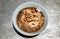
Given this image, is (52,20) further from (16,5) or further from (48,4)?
(16,5)

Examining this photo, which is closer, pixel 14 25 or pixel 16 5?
pixel 14 25

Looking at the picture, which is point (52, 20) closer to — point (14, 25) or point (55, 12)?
point (55, 12)

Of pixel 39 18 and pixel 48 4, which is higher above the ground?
pixel 48 4

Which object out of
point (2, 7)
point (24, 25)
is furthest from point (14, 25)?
point (2, 7)
